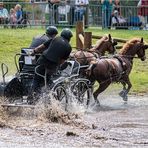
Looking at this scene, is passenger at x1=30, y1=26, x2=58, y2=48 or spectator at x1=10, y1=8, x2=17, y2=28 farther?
spectator at x1=10, y1=8, x2=17, y2=28

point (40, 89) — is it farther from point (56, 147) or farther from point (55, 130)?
point (56, 147)

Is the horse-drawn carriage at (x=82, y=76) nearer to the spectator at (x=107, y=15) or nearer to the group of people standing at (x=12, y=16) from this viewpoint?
the spectator at (x=107, y=15)

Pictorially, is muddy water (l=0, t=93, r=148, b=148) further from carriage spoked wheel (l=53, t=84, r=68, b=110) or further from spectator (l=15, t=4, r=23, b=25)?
spectator (l=15, t=4, r=23, b=25)

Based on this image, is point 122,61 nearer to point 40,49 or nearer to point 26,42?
point 40,49

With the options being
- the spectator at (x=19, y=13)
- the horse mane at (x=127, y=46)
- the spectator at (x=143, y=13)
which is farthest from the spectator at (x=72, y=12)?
the horse mane at (x=127, y=46)

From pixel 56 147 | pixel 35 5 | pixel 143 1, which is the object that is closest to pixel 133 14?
pixel 143 1

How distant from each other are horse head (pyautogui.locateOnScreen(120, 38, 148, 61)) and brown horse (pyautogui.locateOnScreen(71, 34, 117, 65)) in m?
0.34

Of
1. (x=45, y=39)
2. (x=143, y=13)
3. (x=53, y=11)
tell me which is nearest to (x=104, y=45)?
Answer: (x=45, y=39)

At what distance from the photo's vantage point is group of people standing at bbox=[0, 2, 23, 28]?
1051 inches

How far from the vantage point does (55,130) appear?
36.5ft

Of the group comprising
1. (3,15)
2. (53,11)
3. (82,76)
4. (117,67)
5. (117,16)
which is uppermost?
(53,11)

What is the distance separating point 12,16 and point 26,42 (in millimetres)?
2397

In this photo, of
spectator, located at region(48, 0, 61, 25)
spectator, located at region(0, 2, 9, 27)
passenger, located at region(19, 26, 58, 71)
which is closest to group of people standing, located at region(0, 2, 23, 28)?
spectator, located at region(0, 2, 9, 27)

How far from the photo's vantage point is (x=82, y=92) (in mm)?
14406
